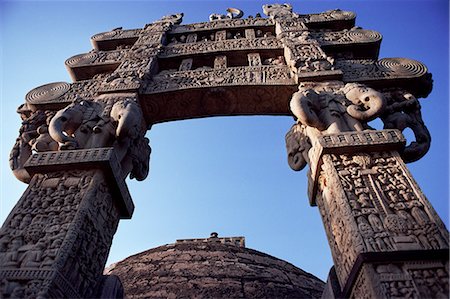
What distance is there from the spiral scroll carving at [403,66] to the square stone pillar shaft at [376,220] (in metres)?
2.05

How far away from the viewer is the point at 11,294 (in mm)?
2826

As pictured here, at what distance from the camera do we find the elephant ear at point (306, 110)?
434cm

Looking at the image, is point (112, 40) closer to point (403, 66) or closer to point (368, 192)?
point (403, 66)

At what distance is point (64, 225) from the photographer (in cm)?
340

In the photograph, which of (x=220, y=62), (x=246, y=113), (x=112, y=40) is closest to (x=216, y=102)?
(x=246, y=113)

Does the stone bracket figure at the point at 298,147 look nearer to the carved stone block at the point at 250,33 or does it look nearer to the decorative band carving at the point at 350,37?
the decorative band carving at the point at 350,37

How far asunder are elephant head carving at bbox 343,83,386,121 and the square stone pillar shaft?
1.32 ft

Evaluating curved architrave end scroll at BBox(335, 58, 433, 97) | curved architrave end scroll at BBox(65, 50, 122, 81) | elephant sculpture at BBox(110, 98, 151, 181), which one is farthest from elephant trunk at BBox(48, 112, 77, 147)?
curved architrave end scroll at BBox(335, 58, 433, 97)

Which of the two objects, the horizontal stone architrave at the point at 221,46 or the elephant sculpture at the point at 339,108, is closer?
the elephant sculpture at the point at 339,108

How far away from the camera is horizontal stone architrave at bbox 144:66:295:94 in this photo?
18.6ft

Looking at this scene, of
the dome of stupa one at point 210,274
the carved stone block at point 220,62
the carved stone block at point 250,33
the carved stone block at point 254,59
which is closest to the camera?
the dome of stupa one at point 210,274

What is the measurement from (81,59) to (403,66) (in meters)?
6.15

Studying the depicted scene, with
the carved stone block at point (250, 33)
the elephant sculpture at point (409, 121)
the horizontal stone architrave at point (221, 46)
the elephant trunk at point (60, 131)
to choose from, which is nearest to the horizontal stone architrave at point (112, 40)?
the horizontal stone architrave at point (221, 46)

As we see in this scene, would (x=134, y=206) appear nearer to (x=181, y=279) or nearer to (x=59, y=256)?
(x=59, y=256)
